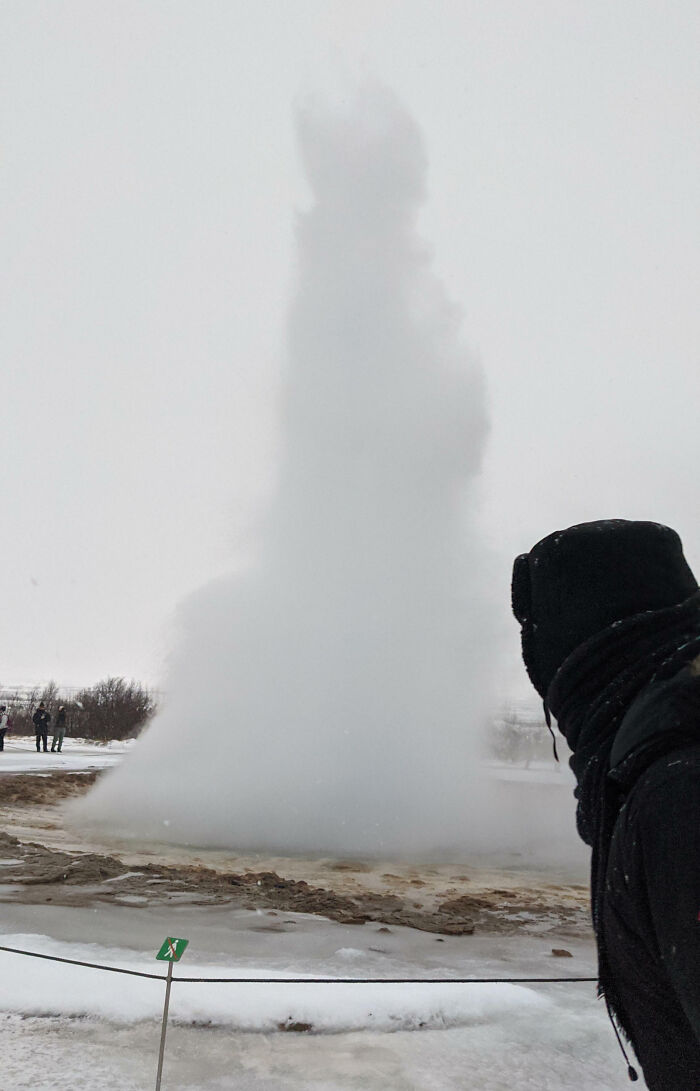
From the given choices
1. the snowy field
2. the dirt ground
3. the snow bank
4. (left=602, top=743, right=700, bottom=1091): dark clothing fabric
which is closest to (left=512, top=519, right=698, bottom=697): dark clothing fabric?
(left=602, top=743, right=700, bottom=1091): dark clothing fabric

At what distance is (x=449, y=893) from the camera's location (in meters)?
8.08

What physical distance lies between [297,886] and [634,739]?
758 cm

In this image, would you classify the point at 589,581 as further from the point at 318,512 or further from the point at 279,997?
the point at 318,512

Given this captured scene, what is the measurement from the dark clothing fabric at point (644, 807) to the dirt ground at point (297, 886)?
18.5 feet

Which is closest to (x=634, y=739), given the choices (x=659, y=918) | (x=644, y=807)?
(x=644, y=807)

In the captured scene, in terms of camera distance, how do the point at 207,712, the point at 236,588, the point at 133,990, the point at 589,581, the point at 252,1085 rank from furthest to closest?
the point at 236,588
the point at 207,712
the point at 133,990
the point at 252,1085
the point at 589,581

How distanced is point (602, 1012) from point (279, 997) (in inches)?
82.1

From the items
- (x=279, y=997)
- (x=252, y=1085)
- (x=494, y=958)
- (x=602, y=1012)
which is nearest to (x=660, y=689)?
(x=252, y=1085)

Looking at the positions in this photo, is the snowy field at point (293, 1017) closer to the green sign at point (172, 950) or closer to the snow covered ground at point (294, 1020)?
the snow covered ground at point (294, 1020)

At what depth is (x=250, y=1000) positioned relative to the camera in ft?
14.1

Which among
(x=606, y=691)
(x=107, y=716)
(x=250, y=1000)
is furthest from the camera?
(x=107, y=716)

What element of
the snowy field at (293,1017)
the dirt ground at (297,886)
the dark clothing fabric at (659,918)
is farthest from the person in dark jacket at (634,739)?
the dirt ground at (297,886)

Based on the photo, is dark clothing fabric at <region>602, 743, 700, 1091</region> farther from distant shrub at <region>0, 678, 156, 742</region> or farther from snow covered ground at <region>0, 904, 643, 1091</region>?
distant shrub at <region>0, 678, 156, 742</region>

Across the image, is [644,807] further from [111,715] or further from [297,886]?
[111,715]
